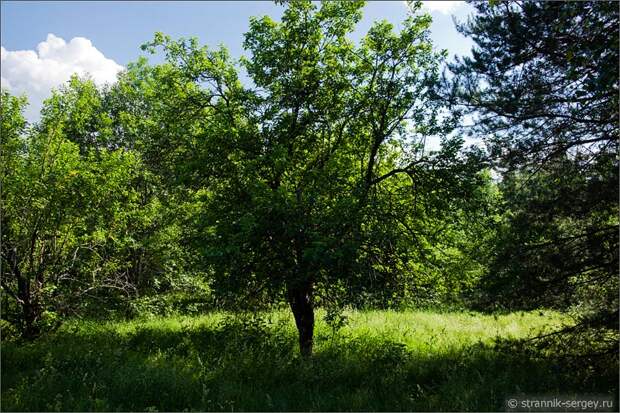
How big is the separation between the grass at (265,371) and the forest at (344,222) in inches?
2.2

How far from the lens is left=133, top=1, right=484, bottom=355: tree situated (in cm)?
873

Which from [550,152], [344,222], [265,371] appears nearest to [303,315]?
[265,371]

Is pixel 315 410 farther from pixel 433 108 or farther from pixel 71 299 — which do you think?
pixel 71 299

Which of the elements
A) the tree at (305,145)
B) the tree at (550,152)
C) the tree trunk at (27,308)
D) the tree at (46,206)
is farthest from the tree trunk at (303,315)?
the tree trunk at (27,308)

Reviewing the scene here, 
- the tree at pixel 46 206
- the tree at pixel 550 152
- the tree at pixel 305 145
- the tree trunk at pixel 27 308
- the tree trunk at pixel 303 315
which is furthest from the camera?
the tree trunk at pixel 303 315

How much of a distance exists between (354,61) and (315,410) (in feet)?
25.6

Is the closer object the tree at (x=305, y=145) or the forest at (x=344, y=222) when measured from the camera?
the forest at (x=344, y=222)

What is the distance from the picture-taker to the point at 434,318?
47.7 feet

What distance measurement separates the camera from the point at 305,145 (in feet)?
→ 34.2

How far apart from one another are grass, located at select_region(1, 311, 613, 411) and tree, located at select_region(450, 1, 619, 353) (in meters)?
0.97

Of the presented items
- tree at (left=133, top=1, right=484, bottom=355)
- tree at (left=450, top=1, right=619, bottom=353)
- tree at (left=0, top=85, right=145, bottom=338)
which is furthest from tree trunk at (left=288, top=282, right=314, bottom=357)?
tree at (left=0, top=85, right=145, bottom=338)

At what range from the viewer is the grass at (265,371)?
23.5ft

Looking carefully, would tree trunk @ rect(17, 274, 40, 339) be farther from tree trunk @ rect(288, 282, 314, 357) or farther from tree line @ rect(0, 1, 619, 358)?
tree trunk @ rect(288, 282, 314, 357)

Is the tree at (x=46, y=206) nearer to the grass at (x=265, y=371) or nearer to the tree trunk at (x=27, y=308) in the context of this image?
the tree trunk at (x=27, y=308)
